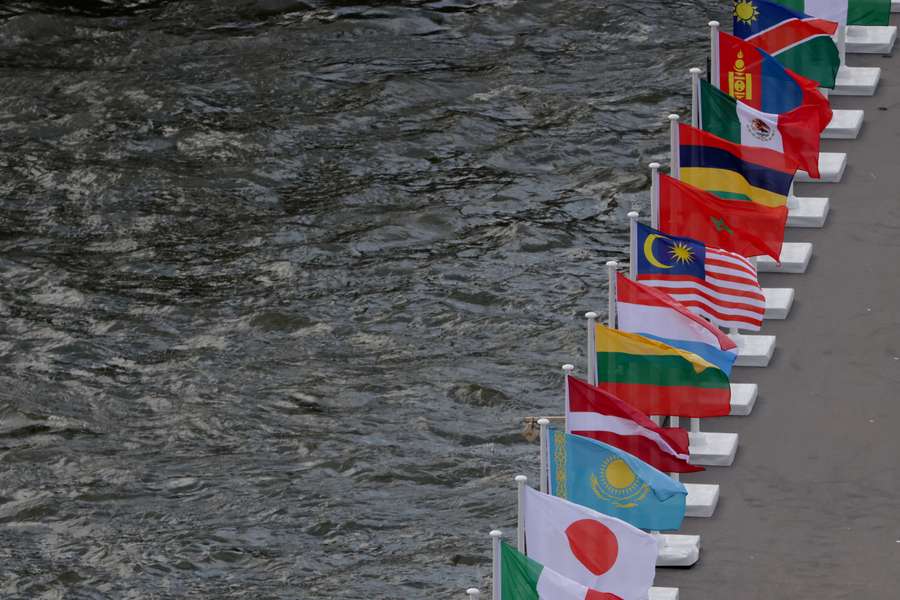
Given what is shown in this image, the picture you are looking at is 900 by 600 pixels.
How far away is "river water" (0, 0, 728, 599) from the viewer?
2308 centimetres

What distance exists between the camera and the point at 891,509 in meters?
19.7

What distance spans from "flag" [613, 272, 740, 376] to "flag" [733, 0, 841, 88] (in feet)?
20.7

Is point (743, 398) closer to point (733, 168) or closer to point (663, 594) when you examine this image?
point (733, 168)

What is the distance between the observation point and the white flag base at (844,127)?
86.5 feet

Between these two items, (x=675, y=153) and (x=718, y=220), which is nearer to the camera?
(x=718, y=220)

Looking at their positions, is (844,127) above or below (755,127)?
below

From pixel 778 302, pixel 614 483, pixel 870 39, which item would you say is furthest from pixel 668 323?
pixel 870 39

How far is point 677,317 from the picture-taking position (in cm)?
1945

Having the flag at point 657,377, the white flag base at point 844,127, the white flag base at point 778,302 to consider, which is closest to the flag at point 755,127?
the white flag base at point 778,302

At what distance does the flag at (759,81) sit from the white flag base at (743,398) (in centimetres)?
364

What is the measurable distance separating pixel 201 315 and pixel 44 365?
2022mm

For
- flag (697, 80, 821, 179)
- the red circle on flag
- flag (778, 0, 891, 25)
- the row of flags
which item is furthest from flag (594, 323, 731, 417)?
flag (778, 0, 891, 25)

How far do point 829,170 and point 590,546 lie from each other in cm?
999

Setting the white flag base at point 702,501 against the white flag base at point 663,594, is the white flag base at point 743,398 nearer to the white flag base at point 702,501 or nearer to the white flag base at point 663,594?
the white flag base at point 702,501
